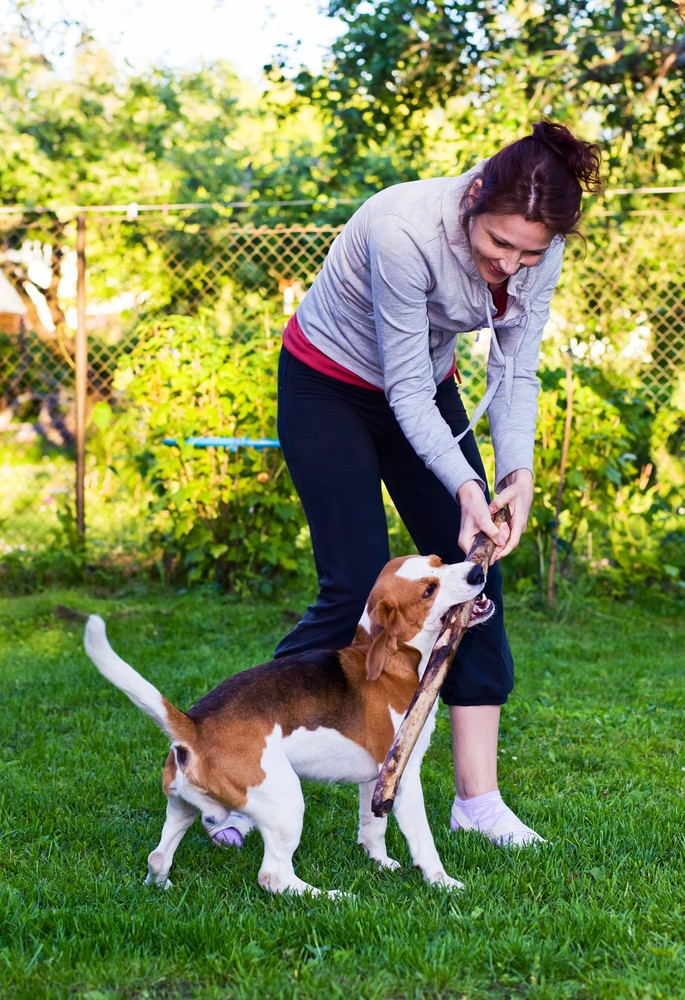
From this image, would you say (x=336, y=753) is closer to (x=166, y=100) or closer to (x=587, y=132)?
(x=587, y=132)

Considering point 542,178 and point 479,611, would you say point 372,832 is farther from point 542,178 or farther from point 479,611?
point 542,178

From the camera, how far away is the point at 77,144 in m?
15.1

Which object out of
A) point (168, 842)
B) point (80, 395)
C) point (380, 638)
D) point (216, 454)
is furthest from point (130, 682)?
point (80, 395)

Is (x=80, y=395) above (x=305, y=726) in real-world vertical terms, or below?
below

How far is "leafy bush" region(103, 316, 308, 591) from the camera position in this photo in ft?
24.1

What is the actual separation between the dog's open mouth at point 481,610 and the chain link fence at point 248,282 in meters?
3.32

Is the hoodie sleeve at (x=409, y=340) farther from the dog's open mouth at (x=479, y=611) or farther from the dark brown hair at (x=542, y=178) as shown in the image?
the dog's open mouth at (x=479, y=611)

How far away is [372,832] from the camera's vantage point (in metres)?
3.24

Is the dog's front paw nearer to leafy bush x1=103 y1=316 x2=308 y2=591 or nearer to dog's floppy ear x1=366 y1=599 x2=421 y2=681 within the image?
dog's floppy ear x1=366 y1=599 x2=421 y2=681

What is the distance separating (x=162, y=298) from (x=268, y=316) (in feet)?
9.37

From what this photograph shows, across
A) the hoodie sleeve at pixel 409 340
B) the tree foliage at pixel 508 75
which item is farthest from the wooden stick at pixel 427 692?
the tree foliage at pixel 508 75

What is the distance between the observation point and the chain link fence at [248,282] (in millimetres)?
8359

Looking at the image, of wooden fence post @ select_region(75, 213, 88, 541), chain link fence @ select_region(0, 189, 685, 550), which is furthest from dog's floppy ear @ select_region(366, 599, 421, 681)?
wooden fence post @ select_region(75, 213, 88, 541)

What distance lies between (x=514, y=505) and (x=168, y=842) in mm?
1448
